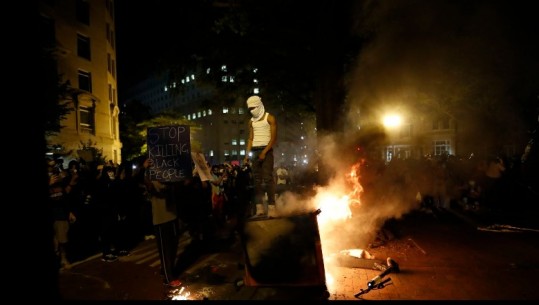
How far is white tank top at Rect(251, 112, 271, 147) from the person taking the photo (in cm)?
546

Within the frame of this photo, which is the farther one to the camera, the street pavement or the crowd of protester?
the crowd of protester

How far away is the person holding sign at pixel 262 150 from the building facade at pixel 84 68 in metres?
19.3

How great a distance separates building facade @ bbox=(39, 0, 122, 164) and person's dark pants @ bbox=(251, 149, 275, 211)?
1930 cm

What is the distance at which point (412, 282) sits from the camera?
5168 mm

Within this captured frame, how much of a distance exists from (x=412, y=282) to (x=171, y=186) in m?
4.03

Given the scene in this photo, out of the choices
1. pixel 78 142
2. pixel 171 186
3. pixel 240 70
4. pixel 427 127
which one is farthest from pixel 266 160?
pixel 427 127

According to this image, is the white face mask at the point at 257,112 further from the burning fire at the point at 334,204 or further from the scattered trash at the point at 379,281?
the scattered trash at the point at 379,281

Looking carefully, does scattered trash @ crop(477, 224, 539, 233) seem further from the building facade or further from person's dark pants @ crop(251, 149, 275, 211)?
the building facade

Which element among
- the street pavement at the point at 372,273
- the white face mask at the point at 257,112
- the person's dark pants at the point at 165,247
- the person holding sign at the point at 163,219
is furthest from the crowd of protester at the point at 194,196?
the white face mask at the point at 257,112

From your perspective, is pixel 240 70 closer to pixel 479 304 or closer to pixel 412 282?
pixel 412 282

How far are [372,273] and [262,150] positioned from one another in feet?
8.75

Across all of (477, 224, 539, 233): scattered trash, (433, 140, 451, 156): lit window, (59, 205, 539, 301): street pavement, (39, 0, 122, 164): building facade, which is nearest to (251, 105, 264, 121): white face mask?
(59, 205, 539, 301): street pavement

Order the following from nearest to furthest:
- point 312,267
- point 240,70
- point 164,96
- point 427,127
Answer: point 312,267, point 240,70, point 427,127, point 164,96

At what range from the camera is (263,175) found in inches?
216
